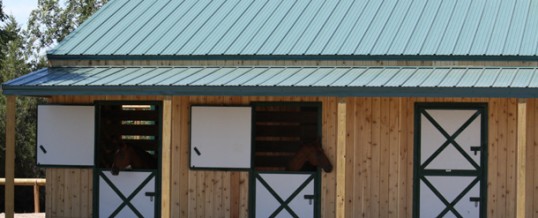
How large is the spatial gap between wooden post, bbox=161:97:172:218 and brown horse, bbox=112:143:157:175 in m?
1.35

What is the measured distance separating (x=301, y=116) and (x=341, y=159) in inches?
70.8

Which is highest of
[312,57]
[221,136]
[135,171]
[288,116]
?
[312,57]

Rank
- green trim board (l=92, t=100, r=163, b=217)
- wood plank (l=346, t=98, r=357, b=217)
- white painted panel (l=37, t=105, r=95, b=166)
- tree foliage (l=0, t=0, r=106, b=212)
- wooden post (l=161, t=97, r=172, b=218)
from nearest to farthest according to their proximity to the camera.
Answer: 1. wooden post (l=161, t=97, r=172, b=218)
2. wood plank (l=346, t=98, r=357, b=217)
3. green trim board (l=92, t=100, r=163, b=217)
4. white painted panel (l=37, t=105, r=95, b=166)
5. tree foliage (l=0, t=0, r=106, b=212)

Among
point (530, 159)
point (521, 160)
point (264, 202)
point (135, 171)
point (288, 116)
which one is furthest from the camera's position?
point (135, 171)

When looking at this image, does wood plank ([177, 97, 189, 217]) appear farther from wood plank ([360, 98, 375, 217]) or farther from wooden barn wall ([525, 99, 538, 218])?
wooden barn wall ([525, 99, 538, 218])

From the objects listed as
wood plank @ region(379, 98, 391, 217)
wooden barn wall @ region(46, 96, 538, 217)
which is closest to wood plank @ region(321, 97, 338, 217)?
wooden barn wall @ region(46, 96, 538, 217)

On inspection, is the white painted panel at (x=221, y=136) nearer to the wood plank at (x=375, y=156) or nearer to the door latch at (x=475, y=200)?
the wood plank at (x=375, y=156)

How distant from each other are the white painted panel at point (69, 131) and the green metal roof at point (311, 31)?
A: 978 mm

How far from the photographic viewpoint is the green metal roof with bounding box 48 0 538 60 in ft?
62.5

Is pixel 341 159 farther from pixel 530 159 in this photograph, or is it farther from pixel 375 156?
pixel 530 159

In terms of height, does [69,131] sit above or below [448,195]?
above

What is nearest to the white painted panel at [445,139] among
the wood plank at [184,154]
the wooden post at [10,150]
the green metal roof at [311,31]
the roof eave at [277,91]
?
the green metal roof at [311,31]

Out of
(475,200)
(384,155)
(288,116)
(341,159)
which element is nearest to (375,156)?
(384,155)

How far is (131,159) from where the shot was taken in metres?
19.4
